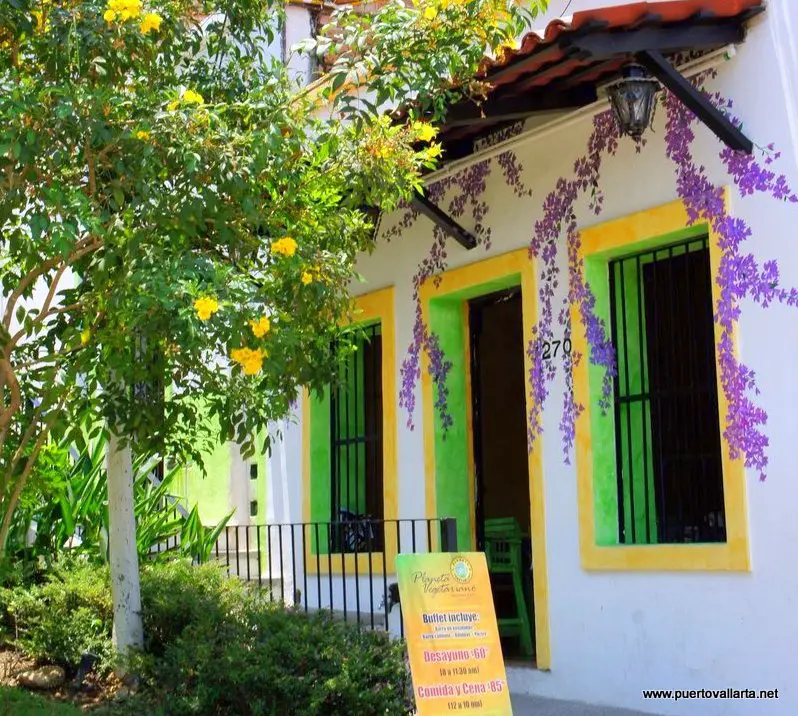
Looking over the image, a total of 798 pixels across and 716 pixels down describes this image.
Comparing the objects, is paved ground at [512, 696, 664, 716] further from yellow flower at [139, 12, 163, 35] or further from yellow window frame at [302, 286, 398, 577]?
yellow flower at [139, 12, 163, 35]

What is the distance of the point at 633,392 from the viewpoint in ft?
23.6

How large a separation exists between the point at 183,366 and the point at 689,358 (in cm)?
308

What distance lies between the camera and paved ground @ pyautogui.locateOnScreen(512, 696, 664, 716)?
673 cm

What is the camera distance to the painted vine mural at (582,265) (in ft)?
20.6

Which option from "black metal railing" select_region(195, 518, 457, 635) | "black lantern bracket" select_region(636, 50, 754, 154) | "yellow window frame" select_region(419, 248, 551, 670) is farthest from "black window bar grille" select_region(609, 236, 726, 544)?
"black metal railing" select_region(195, 518, 457, 635)

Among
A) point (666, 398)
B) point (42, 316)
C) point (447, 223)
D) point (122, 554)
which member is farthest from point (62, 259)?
point (666, 398)

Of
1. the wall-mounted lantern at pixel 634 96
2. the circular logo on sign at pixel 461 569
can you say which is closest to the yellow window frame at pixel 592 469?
the wall-mounted lantern at pixel 634 96

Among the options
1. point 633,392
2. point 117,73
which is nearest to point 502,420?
point 633,392

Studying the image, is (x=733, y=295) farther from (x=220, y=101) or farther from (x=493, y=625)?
(x=220, y=101)

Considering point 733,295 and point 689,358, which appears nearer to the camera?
point 733,295

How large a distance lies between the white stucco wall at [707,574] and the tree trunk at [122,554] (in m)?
2.38

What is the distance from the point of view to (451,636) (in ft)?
17.0

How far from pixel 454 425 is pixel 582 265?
170cm

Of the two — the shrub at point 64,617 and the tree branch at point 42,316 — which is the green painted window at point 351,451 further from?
the tree branch at point 42,316
